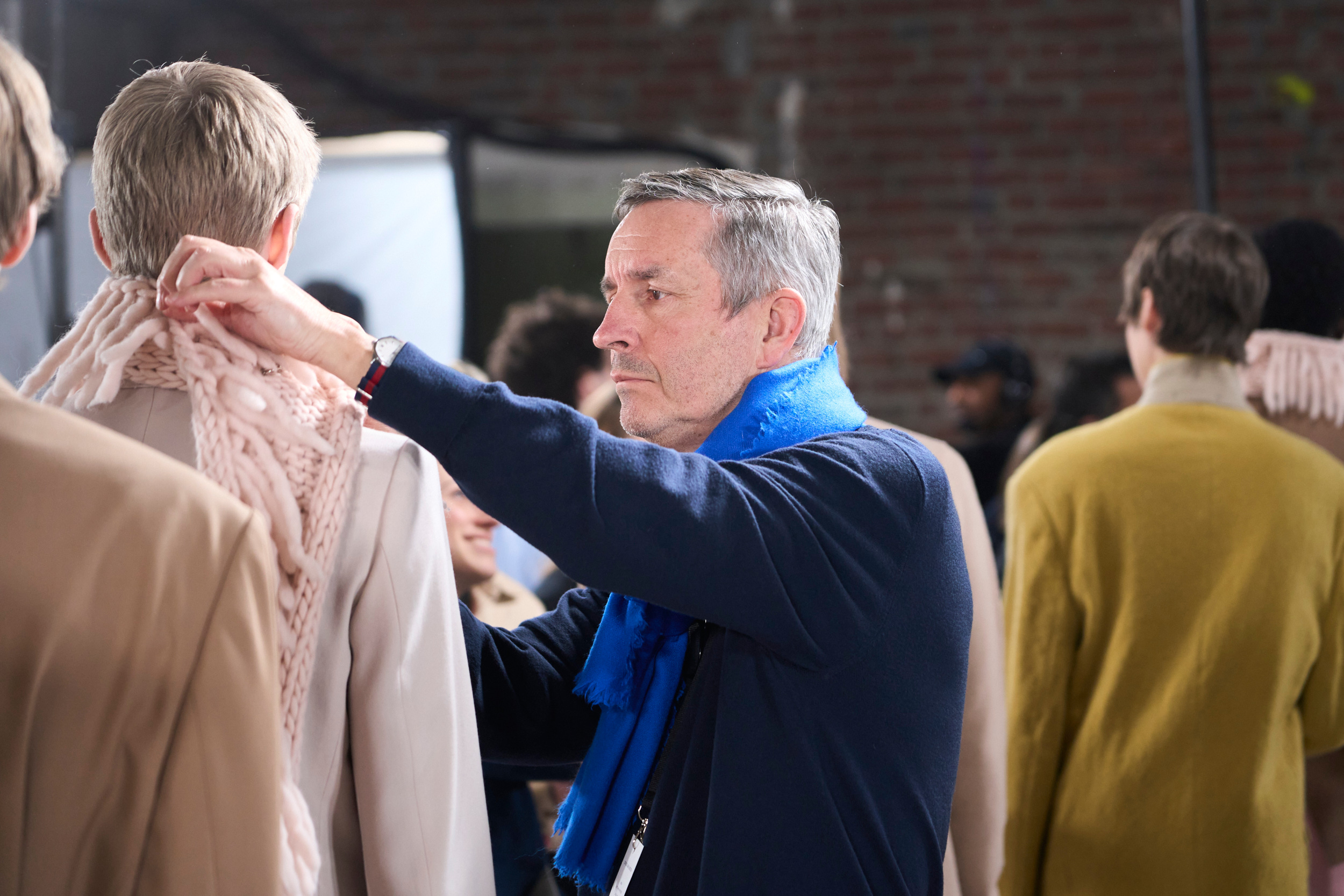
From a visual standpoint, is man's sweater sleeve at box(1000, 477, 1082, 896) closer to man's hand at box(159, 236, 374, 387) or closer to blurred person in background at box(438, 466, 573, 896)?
blurred person in background at box(438, 466, 573, 896)

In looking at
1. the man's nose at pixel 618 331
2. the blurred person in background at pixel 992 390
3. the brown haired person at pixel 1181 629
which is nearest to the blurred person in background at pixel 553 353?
the brown haired person at pixel 1181 629

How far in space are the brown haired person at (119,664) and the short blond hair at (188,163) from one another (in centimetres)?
15

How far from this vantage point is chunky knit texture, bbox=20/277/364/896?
36.2 inches

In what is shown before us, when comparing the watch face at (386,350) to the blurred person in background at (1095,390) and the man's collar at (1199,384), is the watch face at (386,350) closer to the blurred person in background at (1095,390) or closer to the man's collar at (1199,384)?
the man's collar at (1199,384)

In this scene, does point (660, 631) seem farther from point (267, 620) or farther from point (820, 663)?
point (267, 620)

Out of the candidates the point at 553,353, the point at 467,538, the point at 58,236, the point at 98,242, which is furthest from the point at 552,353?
the point at 98,242

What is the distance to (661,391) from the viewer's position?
1219 millimetres

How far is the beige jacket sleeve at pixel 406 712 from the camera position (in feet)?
3.22

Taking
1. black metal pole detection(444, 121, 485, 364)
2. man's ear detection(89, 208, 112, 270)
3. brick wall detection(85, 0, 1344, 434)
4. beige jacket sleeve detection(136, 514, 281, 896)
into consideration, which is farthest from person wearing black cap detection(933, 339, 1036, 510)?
beige jacket sleeve detection(136, 514, 281, 896)

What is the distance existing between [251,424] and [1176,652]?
1459 millimetres

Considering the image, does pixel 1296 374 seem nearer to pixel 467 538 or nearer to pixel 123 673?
pixel 467 538

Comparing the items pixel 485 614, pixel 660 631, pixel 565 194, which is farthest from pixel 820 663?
→ pixel 565 194

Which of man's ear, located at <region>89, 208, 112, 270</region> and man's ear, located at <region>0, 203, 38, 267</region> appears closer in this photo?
man's ear, located at <region>0, 203, 38, 267</region>

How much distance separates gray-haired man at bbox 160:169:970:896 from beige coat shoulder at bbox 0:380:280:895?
185mm
